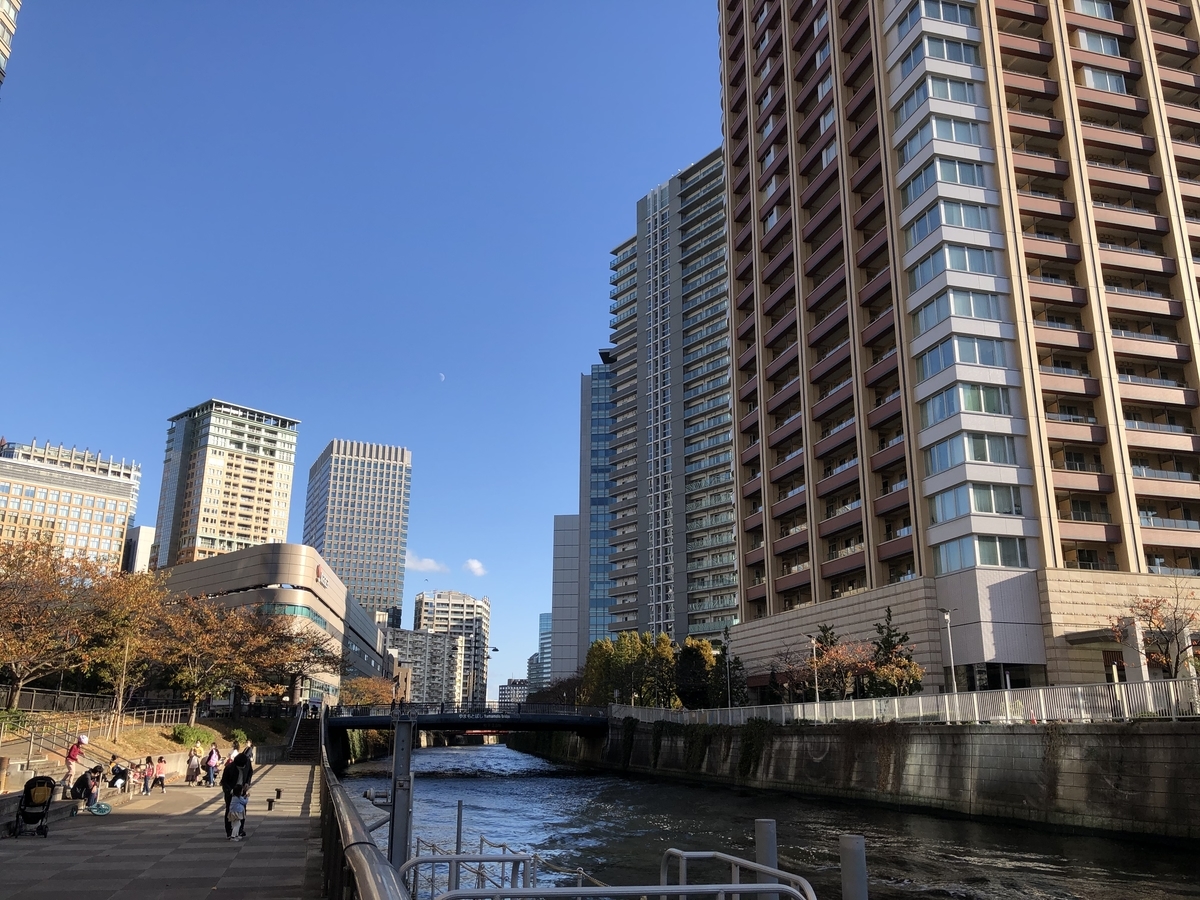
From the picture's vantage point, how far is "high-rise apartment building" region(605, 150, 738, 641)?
13375 cm

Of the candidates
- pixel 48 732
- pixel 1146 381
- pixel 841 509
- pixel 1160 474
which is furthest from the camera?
pixel 841 509

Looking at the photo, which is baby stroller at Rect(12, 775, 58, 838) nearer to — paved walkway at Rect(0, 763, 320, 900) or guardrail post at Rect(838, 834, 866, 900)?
paved walkway at Rect(0, 763, 320, 900)

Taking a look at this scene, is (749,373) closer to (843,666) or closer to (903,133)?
(903,133)

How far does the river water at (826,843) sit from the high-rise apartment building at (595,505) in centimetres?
11477

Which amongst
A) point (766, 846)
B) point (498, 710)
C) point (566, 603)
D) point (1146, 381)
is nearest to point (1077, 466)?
point (1146, 381)

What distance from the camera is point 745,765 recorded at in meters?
54.4

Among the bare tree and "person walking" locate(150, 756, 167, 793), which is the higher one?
the bare tree

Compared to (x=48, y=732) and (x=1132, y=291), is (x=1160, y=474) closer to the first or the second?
(x=1132, y=291)

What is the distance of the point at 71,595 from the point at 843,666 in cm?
4367

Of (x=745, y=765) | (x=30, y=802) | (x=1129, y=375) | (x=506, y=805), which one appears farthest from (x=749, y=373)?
(x=30, y=802)

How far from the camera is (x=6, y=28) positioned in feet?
213

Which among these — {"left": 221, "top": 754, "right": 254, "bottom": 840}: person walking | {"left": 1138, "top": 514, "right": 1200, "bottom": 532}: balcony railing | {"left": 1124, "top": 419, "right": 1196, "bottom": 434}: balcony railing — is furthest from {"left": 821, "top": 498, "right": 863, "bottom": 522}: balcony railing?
{"left": 221, "top": 754, "right": 254, "bottom": 840}: person walking

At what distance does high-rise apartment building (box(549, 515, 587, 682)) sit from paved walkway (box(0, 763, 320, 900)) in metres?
153

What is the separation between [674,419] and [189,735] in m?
99.4
